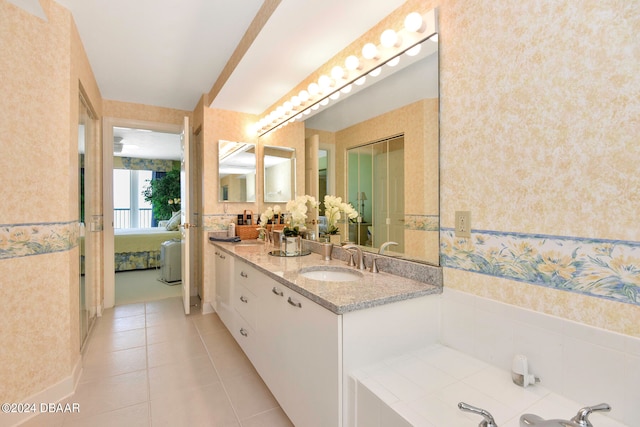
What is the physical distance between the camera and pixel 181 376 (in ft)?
6.93

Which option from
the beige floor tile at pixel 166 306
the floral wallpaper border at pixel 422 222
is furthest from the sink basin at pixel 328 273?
the beige floor tile at pixel 166 306

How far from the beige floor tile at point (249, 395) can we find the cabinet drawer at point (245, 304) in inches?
14.4

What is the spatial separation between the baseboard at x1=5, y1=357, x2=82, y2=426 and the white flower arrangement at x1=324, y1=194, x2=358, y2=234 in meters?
1.91

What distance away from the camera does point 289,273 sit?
66.6 inches

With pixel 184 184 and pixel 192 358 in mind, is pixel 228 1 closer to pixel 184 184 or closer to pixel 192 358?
pixel 184 184

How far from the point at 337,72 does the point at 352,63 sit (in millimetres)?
Result: 154

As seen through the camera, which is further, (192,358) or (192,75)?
(192,75)

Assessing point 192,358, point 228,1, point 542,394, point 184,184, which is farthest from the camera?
point 184,184

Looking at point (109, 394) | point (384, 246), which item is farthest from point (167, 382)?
point (384, 246)

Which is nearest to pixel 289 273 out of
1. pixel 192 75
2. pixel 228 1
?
pixel 228 1

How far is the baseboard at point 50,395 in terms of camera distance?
166 centimetres

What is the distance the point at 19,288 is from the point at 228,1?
207cm

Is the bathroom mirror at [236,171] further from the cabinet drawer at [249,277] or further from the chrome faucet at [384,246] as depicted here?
the chrome faucet at [384,246]

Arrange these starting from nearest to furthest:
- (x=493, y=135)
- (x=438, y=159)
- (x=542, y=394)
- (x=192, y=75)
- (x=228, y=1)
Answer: (x=542, y=394) → (x=493, y=135) → (x=438, y=159) → (x=228, y=1) → (x=192, y=75)
